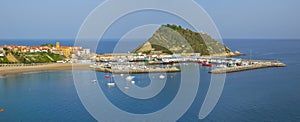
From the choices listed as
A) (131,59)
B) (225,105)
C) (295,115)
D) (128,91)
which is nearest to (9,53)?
(131,59)

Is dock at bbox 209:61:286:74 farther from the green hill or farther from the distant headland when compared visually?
the green hill

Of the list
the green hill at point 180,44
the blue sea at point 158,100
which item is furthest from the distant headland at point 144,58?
the blue sea at point 158,100

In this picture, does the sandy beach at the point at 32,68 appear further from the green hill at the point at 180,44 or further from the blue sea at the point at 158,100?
the green hill at the point at 180,44

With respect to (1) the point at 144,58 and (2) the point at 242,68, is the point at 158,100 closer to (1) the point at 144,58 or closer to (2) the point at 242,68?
(2) the point at 242,68

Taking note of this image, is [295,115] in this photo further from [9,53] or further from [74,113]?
[9,53]

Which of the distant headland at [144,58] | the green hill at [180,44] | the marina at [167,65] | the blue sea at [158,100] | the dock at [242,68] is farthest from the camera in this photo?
the green hill at [180,44]

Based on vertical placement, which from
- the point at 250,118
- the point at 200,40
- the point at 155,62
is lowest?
the point at 250,118

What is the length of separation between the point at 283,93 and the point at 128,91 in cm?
609

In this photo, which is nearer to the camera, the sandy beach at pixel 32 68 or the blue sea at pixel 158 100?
the blue sea at pixel 158 100

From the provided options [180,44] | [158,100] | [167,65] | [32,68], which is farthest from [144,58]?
[158,100]

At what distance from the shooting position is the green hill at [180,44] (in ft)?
99.8

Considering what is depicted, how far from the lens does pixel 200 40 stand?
105 feet

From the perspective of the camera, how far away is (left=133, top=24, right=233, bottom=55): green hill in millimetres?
30422

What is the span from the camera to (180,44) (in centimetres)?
3108
